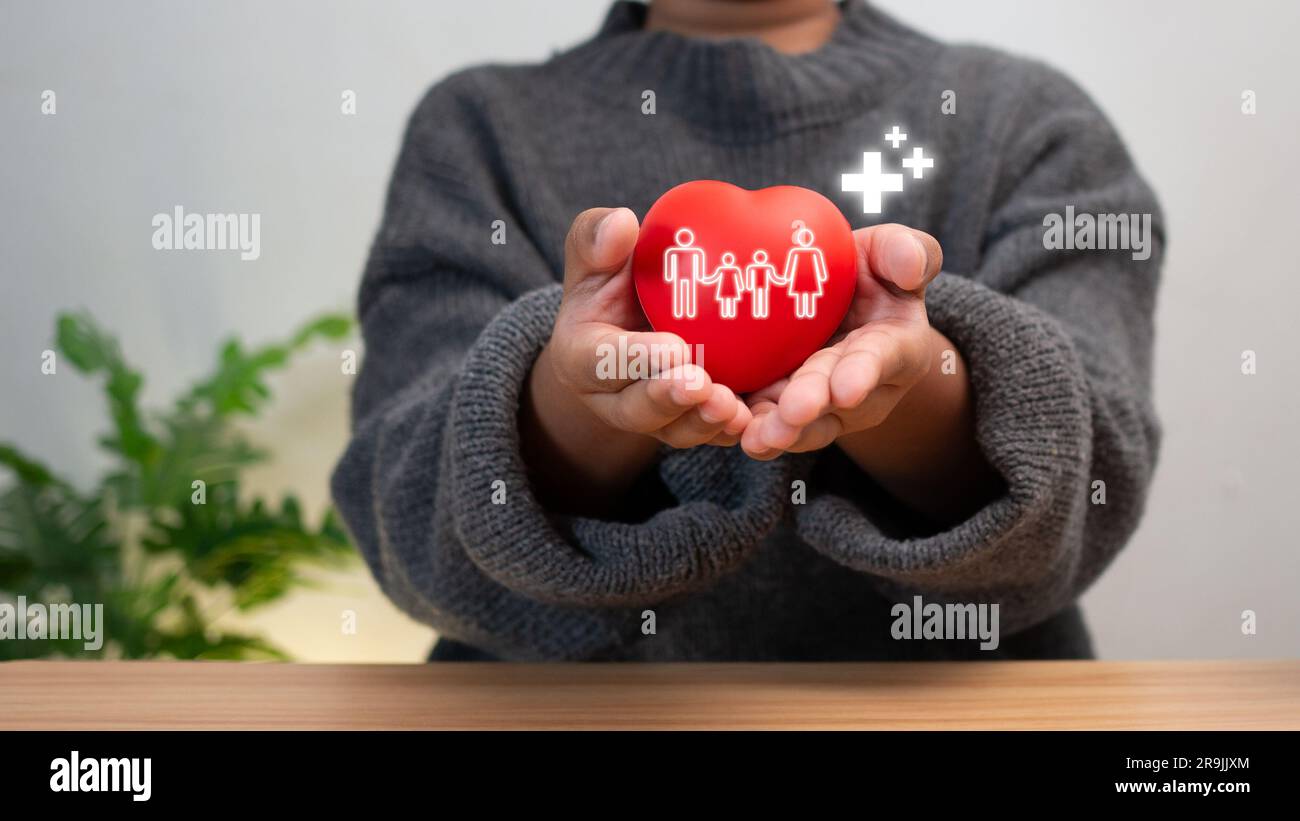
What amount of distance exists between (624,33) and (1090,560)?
488 millimetres

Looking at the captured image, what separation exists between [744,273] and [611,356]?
9 centimetres

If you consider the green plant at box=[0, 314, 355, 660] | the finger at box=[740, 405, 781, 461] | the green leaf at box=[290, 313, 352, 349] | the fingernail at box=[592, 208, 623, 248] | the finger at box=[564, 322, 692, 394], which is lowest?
the green plant at box=[0, 314, 355, 660]

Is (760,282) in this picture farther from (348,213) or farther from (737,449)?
(348,213)

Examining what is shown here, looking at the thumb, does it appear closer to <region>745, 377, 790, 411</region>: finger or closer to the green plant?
<region>745, 377, 790, 411</region>: finger

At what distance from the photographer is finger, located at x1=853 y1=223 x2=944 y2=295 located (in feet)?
1.23

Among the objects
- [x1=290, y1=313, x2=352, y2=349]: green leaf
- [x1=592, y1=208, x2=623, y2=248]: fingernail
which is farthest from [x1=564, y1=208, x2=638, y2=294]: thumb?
[x1=290, y1=313, x2=352, y2=349]: green leaf

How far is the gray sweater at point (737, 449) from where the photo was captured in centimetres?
50

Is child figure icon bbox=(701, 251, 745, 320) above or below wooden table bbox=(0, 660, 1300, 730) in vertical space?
above

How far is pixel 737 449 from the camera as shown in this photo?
537 mm

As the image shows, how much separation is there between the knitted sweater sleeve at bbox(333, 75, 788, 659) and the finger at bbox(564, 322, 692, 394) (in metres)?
0.12

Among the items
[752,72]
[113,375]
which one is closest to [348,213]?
[113,375]

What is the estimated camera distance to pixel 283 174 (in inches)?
56.4
